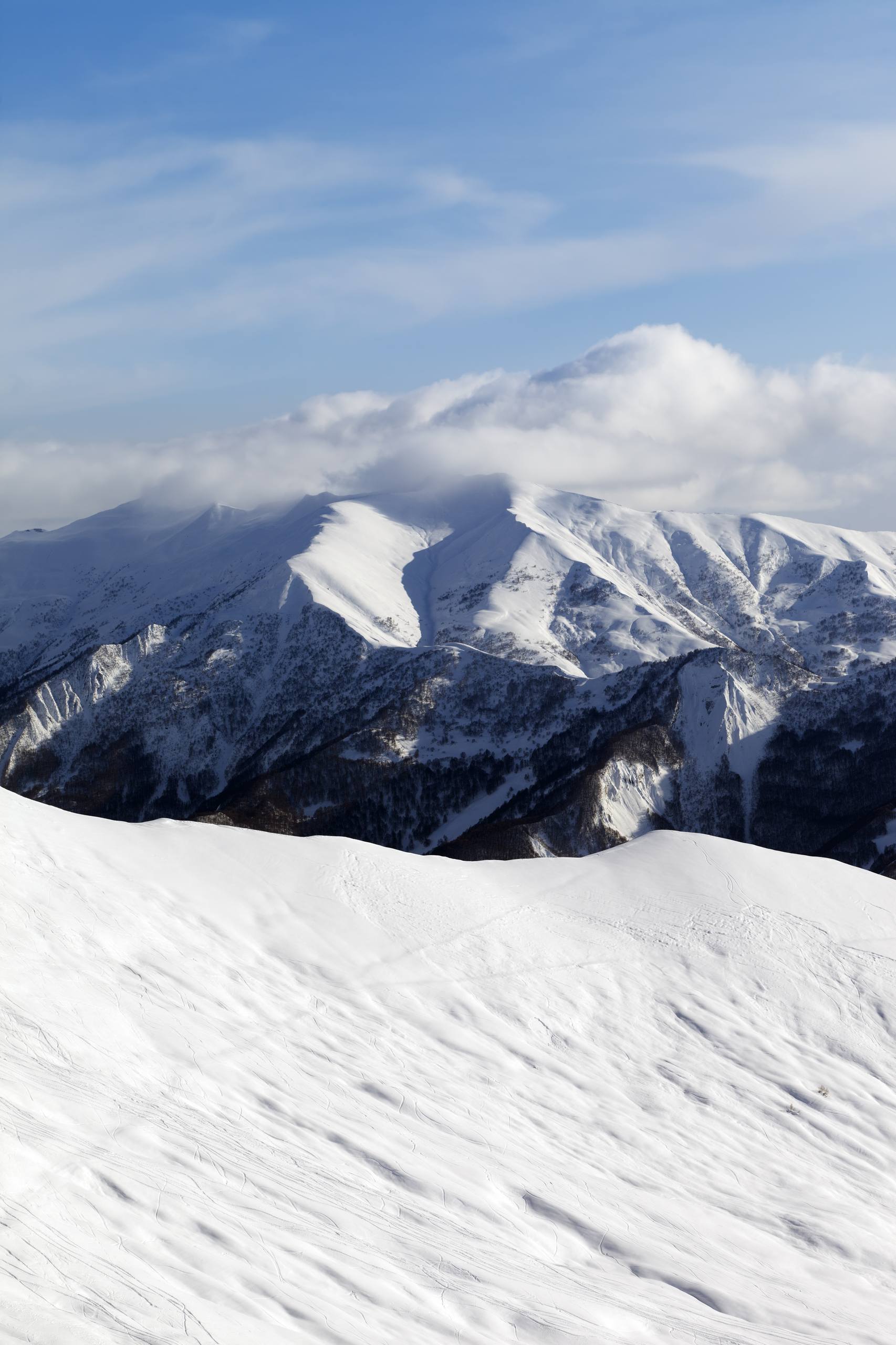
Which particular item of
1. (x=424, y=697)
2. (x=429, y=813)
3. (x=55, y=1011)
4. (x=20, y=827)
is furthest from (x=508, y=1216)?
(x=424, y=697)

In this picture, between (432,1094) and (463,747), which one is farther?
(463,747)

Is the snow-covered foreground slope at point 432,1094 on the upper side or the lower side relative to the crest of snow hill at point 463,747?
upper

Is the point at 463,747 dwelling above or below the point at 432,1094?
below

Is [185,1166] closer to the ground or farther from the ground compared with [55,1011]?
closer to the ground

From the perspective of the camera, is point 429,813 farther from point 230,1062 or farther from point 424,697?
point 230,1062

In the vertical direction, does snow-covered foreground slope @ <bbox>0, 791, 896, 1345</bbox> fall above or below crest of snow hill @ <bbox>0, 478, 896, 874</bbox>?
above

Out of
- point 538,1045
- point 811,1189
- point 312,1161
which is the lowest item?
point 811,1189

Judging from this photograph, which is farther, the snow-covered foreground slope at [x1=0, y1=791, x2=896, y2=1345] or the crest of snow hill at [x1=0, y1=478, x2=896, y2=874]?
the crest of snow hill at [x1=0, y1=478, x2=896, y2=874]

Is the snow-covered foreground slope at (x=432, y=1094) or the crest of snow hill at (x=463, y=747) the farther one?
the crest of snow hill at (x=463, y=747)
